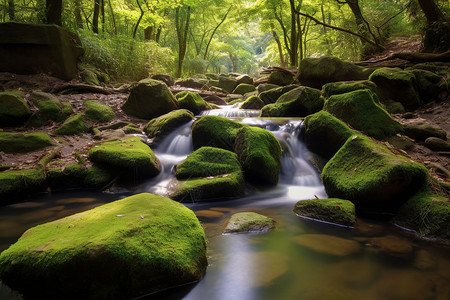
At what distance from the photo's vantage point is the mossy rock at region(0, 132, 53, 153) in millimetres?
5430

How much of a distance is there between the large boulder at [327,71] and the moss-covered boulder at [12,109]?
9.16 meters

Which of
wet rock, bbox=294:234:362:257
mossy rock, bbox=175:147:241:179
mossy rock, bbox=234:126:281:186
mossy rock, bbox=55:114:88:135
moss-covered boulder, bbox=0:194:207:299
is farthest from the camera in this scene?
mossy rock, bbox=55:114:88:135

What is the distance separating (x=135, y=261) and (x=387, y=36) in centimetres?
1641

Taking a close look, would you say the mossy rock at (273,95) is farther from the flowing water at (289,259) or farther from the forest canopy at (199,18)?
the flowing water at (289,259)

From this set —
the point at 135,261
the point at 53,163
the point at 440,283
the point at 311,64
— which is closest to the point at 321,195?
the point at 440,283

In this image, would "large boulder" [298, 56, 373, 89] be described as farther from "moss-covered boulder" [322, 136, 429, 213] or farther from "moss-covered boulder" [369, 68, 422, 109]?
"moss-covered boulder" [322, 136, 429, 213]

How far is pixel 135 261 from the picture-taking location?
81.2 inches

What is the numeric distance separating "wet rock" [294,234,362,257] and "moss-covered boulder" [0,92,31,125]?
6.78m

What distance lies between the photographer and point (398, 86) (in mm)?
7797

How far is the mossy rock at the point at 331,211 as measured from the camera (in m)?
3.61

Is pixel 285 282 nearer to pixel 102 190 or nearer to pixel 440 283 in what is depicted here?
pixel 440 283

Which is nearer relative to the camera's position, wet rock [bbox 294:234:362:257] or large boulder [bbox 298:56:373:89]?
wet rock [bbox 294:234:362:257]

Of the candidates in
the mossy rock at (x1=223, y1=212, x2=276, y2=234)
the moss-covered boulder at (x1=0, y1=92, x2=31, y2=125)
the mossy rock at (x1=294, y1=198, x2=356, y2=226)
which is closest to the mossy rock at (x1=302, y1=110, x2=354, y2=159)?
the mossy rock at (x1=294, y1=198, x2=356, y2=226)

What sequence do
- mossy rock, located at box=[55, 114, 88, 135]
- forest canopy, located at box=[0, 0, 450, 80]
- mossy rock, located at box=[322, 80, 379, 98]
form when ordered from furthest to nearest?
forest canopy, located at box=[0, 0, 450, 80] → mossy rock, located at box=[322, 80, 379, 98] → mossy rock, located at box=[55, 114, 88, 135]
